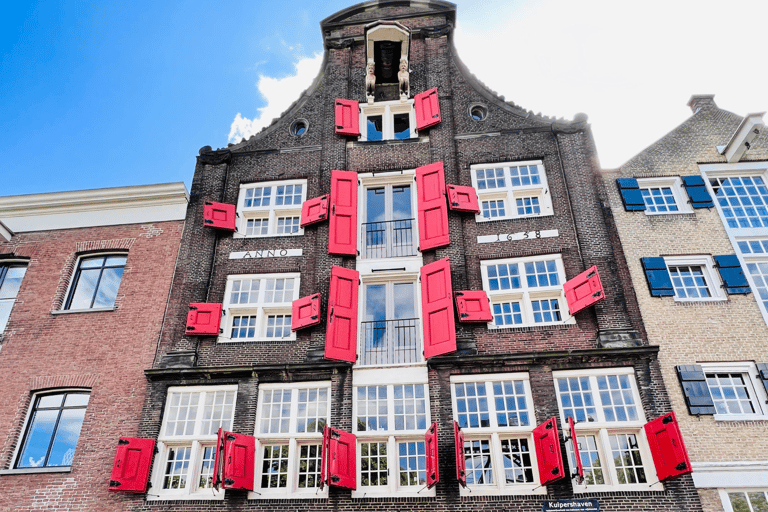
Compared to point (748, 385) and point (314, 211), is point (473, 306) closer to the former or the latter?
point (314, 211)

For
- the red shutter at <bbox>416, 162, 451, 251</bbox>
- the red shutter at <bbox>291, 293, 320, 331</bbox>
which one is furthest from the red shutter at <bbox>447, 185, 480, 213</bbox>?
the red shutter at <bbox>291, 293, 320, 331</bbox>

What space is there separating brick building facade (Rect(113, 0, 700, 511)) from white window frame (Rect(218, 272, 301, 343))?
0.05 metres

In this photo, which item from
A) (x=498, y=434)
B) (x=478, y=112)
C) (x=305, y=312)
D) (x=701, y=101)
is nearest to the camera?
(x=498, y=434)

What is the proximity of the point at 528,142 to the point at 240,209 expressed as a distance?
948 centimetres

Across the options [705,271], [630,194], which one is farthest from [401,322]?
[705,271]

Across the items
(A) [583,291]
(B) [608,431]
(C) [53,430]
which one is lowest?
(B) [608,431]

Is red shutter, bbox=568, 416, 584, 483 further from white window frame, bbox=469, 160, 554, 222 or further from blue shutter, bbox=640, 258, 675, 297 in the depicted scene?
white window frame, bbox=469, 160, 554, 222

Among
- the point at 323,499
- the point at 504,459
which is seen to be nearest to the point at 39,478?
the point at 323,499

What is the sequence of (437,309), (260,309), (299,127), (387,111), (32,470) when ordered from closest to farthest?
(32,470) < (437,309) < (260,309) < (387,111) < (299,127)

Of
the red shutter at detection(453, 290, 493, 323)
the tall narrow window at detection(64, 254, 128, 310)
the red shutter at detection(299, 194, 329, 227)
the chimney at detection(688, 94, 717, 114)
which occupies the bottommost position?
the red shutter at detection(453, 290, 493, 323)

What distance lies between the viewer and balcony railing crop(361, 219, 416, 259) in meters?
17.2

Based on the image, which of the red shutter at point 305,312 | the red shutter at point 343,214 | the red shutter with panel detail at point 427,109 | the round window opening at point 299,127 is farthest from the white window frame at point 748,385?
the round window opening at point 299,127

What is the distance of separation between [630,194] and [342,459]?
38.0 ft

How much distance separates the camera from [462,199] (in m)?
17.3
